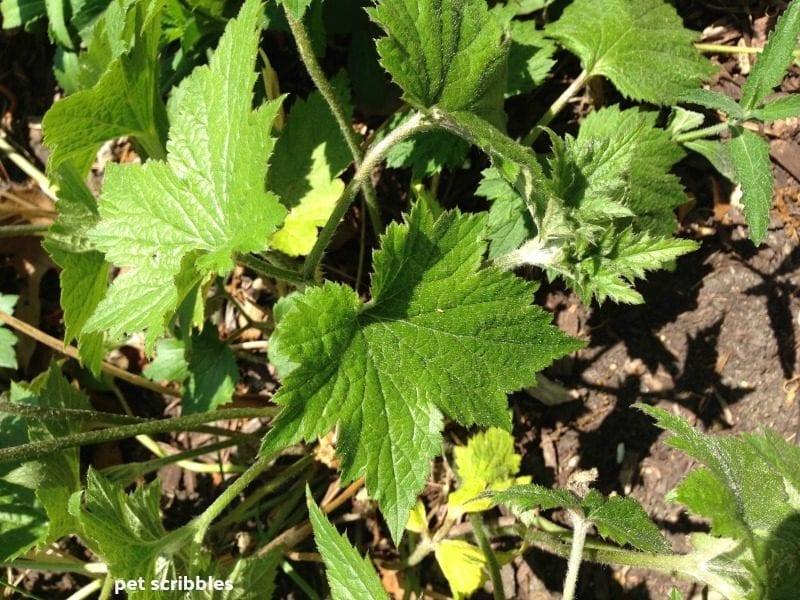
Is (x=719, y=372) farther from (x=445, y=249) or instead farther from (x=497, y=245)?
(x=445, y=249)

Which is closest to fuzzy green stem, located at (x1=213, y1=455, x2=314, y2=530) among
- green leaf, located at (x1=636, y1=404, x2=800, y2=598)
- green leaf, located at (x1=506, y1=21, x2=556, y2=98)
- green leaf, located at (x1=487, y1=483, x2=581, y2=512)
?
green leaf, located at (x1=487, y1=483, x2=581, y2=512)

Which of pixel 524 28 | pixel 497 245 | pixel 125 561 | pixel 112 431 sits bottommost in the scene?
pixel 125 561

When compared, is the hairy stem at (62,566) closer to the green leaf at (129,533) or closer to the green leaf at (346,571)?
the green leaf at (129,533)

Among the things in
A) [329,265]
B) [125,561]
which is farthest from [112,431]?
[329,265]

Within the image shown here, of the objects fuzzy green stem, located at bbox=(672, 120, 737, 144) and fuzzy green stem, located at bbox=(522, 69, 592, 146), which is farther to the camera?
fuzzy green stem, located at bbox=(522, 69, 592, 146)

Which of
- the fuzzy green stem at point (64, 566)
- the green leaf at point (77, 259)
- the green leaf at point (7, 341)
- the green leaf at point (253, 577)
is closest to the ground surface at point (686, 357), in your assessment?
the green leaf at point (253, 577)

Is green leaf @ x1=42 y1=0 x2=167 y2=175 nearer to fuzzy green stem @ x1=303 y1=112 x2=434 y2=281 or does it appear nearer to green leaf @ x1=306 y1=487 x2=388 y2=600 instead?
fuzzy green stem @ x1=303 y1=112 x2=434 y2=281
